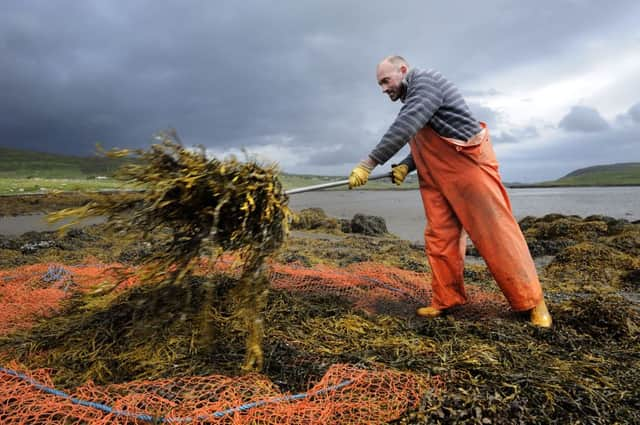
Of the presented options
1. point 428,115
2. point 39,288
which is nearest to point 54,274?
point 39,288

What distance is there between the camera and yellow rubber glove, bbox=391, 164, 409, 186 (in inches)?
148

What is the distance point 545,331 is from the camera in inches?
118

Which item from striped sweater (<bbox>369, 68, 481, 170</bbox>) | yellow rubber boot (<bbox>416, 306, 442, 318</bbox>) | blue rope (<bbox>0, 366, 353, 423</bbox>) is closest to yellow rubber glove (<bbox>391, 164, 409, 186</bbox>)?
striped sweater (<bbox>369, 68, 481, 170</bbox>)

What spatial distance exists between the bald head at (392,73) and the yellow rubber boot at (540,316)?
2287mm

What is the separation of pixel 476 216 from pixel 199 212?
7.45ft

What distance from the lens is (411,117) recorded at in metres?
3.21

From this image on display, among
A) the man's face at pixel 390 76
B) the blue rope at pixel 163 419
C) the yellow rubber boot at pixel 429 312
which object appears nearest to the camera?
the blue rope at pixel 163 419

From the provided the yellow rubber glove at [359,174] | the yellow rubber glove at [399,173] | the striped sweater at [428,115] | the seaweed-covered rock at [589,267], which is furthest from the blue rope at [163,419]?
the seaweed-covered rock at [589,267]

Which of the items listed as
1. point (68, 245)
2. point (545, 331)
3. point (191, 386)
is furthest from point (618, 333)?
point (68, 245)

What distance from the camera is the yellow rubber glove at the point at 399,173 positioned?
3.75 m

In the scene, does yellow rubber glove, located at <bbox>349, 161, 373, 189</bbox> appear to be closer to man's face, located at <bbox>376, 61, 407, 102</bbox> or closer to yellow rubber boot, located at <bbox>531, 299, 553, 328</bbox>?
man's face, located at <bbox>376, 61, 407, 102</bbox>

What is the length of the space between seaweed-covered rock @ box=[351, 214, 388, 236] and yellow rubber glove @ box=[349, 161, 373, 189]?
8.25 meters

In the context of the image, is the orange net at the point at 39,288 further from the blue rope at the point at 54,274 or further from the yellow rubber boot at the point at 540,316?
the yellow rubber boot at the point at 540,316

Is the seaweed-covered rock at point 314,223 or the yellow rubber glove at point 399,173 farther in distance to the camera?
the seaweed-covered rock at point 314,223
